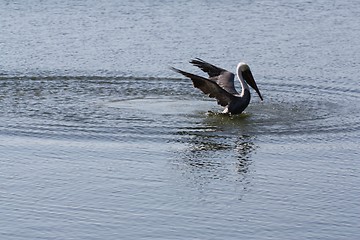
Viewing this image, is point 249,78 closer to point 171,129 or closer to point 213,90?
point 213,90

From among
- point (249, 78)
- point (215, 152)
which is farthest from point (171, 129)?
point (249, 78)

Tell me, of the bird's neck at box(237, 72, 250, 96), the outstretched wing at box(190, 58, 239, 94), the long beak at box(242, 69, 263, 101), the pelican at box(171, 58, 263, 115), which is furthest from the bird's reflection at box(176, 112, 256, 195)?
the outstretched wing at box(190, 58, 239, 94)

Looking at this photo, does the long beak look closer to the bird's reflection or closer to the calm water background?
the calm water background

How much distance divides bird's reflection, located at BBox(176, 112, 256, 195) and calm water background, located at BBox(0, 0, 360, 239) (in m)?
0.02

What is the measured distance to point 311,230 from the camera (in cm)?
761

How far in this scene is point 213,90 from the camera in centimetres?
1235

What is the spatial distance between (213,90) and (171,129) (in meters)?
1.43

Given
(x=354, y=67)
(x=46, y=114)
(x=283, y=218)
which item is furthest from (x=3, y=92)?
(x=283, y=218)

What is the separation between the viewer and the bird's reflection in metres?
9.26

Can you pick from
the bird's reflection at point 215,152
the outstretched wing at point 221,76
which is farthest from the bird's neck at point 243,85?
the bird's reflection at point 215,152

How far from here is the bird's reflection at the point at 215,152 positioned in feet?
30.4

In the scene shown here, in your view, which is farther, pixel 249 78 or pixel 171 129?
pixel 249 78

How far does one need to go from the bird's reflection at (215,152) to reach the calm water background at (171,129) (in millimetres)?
19

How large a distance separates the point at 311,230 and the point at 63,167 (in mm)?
2561
